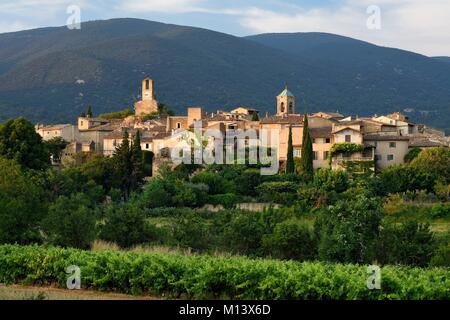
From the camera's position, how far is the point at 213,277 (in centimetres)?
1917

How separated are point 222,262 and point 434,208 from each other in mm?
25879

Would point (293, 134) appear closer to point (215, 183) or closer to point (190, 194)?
point (215, 183)

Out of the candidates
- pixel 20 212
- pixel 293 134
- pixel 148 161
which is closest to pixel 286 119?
pixel 293 134

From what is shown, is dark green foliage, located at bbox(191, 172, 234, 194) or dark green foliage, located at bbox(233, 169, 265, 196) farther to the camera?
dark green foliage, located at bbox(233, 169, 265, 196)

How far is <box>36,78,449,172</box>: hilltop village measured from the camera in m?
60.3

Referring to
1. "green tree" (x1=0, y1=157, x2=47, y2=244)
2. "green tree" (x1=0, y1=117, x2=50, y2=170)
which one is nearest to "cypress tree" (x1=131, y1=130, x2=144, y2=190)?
"green tree" (x1=0, y1=117, x2=50, y2=170)

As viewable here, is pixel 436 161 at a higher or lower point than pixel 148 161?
higher

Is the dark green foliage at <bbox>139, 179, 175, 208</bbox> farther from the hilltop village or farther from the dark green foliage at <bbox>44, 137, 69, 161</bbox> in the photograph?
the dark green foliage at <bbox>44, 137, 69, 161</bbox>

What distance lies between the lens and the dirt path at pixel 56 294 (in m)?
18.2

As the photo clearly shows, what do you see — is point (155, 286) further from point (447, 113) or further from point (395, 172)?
point (447, 113)

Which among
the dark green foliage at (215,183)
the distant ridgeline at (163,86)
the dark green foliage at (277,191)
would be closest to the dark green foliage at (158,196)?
the dark green foliage at (215,183)

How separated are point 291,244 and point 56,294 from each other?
10.3 m

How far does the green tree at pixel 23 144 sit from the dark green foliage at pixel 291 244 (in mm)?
26849

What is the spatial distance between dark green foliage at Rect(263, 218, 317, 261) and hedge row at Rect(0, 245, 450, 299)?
6397 mm
